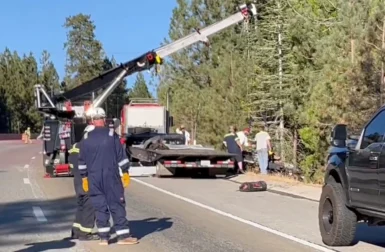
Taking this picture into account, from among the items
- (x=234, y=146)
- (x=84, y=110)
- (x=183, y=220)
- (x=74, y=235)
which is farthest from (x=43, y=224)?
(x=84, y=110)

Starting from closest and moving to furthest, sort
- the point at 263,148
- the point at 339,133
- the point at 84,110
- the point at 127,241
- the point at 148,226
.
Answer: the point at 339,133 < the point at 127,241 < the point at 148,226 < the point at 263,148 < the point at 84,110

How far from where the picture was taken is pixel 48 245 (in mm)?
10797

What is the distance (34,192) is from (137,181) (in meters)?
4.85

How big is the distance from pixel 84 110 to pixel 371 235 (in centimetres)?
1686

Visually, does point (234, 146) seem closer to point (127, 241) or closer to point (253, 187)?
point (253, 187)

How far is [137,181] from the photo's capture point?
23.8 m

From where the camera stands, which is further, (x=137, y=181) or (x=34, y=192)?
(x=137, y=181)

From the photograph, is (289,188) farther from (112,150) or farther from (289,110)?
(112,150)

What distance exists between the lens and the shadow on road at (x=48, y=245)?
10.5 metres

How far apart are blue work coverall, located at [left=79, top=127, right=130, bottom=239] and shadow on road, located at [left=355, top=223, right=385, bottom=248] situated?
12.0 feet

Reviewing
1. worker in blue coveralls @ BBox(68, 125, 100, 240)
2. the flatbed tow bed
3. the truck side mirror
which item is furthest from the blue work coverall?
the flatbed tow bed

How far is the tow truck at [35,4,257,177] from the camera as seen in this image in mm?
24891

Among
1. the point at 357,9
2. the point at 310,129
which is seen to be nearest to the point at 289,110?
the point at 310,129

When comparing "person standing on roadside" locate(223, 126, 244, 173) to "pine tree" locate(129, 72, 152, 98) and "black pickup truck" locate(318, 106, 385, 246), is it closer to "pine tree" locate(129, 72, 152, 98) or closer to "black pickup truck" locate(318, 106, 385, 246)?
"black pickup truck" locate(318, 106, 385, 246)
